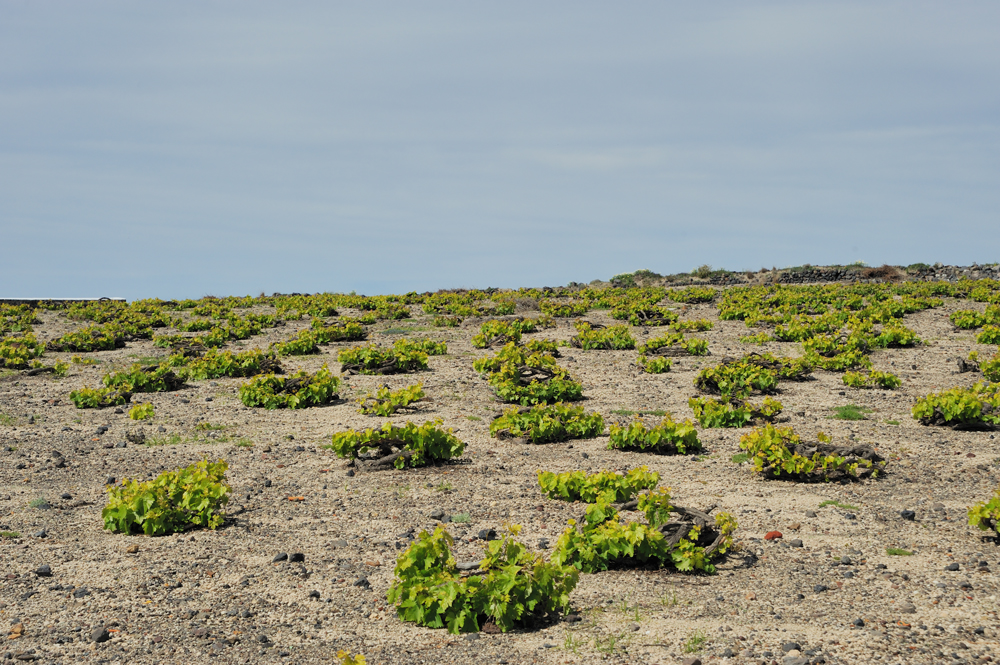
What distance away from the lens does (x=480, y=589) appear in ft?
19.1

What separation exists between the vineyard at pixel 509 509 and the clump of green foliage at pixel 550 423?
5 centimetres

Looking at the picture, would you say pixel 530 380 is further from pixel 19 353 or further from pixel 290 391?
pixel 19 353

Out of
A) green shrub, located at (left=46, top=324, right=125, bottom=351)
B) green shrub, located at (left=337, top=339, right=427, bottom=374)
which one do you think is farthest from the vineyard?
green shrub, located at (left=46, top=324, right=125, bottom=351)

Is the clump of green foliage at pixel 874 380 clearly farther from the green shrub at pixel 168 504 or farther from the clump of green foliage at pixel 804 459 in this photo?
A: the green shrub at pixel 168 504

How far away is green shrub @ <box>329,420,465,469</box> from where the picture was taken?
34.4 ft

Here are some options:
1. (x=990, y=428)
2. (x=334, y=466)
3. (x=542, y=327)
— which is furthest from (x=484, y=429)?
(x=542, y=327)

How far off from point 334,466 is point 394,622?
4967 mm

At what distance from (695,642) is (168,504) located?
570 centimetres

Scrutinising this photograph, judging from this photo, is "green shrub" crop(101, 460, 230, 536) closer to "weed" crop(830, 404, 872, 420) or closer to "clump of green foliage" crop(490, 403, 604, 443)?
"clump of green foliage" crop(490, 403, 604, 443)

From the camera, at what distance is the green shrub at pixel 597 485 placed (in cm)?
820

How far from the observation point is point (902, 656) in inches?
205

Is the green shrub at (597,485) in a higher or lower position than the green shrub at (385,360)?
lower

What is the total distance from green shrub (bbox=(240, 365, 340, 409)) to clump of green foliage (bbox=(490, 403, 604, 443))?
418 cm

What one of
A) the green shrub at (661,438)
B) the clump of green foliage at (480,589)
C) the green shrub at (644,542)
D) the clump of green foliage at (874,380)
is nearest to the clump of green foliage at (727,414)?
the green shrub at (661,438)
